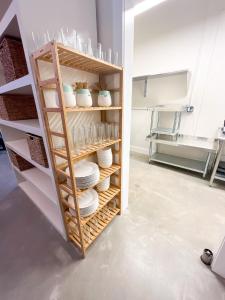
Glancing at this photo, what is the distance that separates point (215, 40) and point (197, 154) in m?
1.78

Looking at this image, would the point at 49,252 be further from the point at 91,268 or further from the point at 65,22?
the point at 65,22

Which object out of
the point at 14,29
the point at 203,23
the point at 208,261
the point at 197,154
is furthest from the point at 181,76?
the point at 208,261

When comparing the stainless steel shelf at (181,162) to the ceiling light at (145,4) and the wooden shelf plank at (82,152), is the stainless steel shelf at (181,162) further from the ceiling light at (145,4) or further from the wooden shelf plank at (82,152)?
the ceiling light at (145,4)

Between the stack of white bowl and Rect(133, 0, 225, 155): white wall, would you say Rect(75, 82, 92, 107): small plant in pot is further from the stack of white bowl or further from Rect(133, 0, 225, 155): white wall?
Rect(133, 0, 225, 155): white wall

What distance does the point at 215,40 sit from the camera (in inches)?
75.9

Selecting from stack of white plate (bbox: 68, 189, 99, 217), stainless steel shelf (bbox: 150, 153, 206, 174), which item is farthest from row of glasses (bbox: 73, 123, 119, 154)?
stainless steel shelf (bbox: 150, 153, 206, 174)

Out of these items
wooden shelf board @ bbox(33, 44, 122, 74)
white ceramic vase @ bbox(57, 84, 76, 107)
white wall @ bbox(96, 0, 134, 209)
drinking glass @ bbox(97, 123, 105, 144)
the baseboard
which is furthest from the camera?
the baseboard

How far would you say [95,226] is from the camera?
134 cm

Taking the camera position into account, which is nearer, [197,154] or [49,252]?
[49,252]

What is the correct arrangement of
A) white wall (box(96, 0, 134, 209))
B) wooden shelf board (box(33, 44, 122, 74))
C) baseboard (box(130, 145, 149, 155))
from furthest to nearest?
baseboard (box(130, 145, 149, 155)), white wall (box(96, 0, 134, 209)), wooden shelf board (box(33, 44, 122, 74))

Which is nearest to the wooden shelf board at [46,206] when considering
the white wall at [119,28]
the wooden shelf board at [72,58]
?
the wooden shelf board at [72,58]

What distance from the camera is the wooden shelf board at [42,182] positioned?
4.03ft

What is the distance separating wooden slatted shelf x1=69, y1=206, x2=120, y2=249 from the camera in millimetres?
1222

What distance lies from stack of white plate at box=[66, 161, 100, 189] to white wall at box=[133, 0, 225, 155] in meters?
2.15
